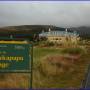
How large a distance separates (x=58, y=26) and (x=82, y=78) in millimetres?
737

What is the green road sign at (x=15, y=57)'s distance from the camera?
3186 cm

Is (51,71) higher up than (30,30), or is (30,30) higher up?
(30,30)

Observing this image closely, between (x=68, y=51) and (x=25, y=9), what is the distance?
0.77m

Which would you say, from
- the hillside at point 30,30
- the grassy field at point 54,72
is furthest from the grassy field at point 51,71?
the hillside at point 30,30

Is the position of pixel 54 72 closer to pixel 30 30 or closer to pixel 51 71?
pixel 51 71

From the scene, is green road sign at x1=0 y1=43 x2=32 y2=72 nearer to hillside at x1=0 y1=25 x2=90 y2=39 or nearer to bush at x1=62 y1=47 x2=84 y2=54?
hillside at x1=0 y1=25 x2=90 y2=39

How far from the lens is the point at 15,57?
31.9 m

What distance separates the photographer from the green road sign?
31859 millimetres

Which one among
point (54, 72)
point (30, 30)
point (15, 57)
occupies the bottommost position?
point (54, 72)

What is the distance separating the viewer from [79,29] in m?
31.9

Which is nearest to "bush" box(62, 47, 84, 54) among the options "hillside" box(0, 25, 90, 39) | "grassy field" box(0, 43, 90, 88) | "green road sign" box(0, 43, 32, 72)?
"grassy field" box(0, 43, 90, 88)

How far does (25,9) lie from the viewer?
31875mm

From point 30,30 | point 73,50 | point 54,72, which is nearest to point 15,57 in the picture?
point 30,30

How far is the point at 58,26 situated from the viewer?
31.9 m
